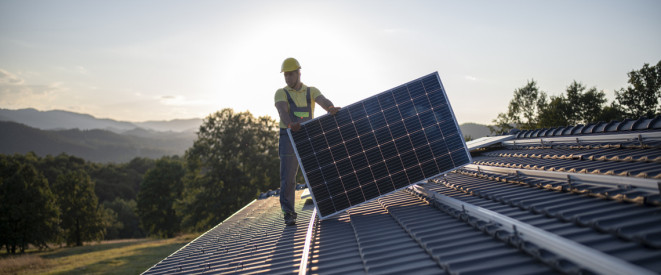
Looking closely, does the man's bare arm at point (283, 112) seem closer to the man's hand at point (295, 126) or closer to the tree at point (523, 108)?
the man's hand at point (295, 126)

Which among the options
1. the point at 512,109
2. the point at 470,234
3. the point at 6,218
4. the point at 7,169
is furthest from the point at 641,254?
the point at 512,109

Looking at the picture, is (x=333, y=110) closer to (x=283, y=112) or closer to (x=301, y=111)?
(x=301, y=111)

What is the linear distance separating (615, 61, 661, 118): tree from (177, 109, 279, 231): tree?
230ft

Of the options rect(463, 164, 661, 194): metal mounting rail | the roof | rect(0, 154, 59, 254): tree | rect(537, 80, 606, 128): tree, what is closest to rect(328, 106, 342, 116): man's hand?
the roof

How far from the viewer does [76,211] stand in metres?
64.6

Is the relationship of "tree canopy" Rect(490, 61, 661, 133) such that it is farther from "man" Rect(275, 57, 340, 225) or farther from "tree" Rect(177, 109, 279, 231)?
"man" Rect(275, 57, 340, 225)

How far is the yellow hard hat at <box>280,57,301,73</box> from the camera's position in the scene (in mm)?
7643

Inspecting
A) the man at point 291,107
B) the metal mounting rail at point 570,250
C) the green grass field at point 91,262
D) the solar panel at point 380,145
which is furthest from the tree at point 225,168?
the metal mounting rail at point 570,250

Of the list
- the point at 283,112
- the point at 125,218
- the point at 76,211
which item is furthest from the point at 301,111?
the point at 125,218

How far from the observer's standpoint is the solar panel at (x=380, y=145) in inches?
282

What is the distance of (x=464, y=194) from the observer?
22.9 feet

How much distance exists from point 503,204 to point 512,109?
9502 centimetres

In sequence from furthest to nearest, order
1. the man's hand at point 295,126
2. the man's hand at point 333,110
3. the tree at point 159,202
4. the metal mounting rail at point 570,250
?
the tree at point 159,202 → the man's hand at point 333,110 → the man's hand at point 295,126 → the metal mounting rail at point 570,250

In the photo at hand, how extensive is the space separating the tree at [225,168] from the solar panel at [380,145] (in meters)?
51.0
